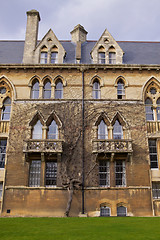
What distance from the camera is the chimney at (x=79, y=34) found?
25.8 meters

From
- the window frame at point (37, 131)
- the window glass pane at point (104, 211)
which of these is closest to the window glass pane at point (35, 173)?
the window frame at point (37, 131)

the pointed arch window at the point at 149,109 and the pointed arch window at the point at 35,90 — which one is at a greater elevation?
the pointed arch window at the point at 35,90

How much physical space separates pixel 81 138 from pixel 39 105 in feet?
14.5

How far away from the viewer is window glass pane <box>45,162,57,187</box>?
1834cm

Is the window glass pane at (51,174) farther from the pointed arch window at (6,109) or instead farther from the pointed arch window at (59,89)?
the pointed arch window at (59,89)

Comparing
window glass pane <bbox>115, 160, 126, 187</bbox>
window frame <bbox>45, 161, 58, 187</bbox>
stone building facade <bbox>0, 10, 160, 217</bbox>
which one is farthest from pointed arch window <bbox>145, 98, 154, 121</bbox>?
window frame <bbox>45, 161, 58, 187</bbox>

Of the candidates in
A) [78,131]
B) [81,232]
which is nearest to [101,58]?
[78,131]

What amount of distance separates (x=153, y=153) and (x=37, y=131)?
371 inches

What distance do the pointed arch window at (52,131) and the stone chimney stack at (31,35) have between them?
605 centimetres

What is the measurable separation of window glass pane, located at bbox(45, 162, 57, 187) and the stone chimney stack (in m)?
9.19

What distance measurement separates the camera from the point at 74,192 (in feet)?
58.5

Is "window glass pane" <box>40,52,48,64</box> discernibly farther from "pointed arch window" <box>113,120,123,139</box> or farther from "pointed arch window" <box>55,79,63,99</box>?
"pointed arch window" <box>113,120,123,139</box>

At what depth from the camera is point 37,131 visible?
19750mm

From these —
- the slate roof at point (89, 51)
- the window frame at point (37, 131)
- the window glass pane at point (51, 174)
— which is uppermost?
the slate roof at point (89, 51)
